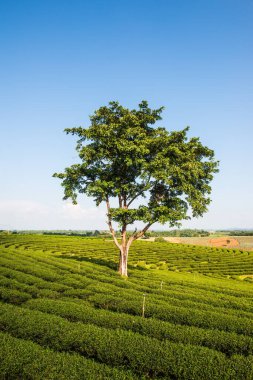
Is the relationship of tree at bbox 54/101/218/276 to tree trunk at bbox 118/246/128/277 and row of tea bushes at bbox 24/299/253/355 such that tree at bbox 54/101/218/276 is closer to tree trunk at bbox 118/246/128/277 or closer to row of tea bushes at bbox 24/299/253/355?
tree trunk at bbox 118/246/128/277

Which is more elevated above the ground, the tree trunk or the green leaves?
the green leaves

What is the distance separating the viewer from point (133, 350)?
34.3 ft

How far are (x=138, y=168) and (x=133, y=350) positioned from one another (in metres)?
21.4

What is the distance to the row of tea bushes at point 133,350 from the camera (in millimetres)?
9401

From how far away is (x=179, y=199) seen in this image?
99.8 ft

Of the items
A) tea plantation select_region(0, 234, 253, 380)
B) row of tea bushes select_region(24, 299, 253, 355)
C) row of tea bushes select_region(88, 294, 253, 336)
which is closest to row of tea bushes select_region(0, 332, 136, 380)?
tea plantation select_region(0, 234, 253, 380)

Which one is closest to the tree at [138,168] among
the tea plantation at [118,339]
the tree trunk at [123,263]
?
the tree trunk at [123,263]

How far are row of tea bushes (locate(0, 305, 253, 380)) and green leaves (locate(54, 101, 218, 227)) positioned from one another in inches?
677

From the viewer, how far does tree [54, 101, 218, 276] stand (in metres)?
29.0

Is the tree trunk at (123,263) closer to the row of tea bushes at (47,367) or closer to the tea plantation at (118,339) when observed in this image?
the tea plantation at (118,339)

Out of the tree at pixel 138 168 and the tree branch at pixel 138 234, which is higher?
the tree at pixel 138 168

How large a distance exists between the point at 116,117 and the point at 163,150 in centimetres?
729

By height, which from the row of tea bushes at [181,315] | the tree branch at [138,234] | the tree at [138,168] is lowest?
the row of tea bushes at [181,315]

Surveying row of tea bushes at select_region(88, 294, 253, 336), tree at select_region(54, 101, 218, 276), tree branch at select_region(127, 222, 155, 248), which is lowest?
row of tea bushes at select_region(88, 294, 253, 336)
